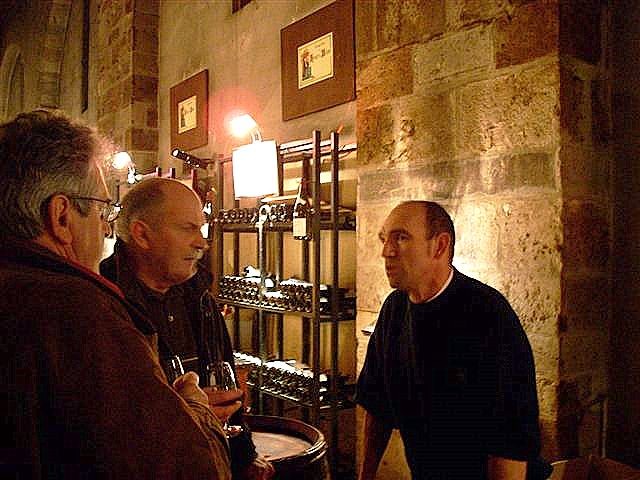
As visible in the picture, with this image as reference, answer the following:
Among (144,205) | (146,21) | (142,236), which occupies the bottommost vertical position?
(142,236)

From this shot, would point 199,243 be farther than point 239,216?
No

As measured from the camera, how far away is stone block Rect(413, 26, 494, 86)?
8.22 feet

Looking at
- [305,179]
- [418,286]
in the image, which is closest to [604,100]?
[418,286]

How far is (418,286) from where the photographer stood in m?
2.19

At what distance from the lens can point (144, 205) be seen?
227cm

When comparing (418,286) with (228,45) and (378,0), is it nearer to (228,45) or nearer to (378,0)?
(378,0)

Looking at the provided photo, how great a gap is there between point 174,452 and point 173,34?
5.50 m

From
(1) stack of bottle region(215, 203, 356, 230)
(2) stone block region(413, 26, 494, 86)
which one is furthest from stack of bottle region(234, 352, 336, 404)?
(2) stone block region(413, 26, 494, 86)

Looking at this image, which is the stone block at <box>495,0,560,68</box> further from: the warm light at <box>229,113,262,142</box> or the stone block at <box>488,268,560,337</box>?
the warm light at <box>229,113,262,142</box>

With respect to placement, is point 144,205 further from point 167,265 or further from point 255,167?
point 255,167

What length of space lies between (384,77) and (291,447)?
1.73 meters

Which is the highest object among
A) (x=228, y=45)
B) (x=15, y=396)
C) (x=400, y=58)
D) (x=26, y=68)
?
(x=26, y=68)

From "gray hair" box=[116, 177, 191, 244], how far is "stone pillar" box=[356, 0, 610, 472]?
3.72ft

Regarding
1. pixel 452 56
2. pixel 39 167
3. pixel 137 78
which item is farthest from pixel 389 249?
pixel 137 78
